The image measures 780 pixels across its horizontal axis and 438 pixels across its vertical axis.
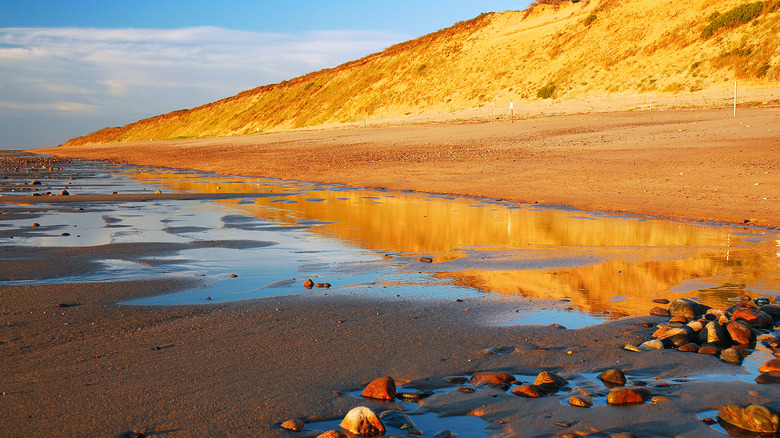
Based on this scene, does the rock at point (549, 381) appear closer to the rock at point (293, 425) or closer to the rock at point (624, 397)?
the rock at point (624, 397)

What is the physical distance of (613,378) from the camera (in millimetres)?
3479

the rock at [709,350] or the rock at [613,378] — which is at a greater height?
the rock at [613,378]

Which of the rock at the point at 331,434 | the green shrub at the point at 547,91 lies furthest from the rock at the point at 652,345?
the green shrub at the point at 547,91

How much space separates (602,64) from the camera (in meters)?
41.5

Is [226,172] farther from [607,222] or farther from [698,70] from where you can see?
[698,70]

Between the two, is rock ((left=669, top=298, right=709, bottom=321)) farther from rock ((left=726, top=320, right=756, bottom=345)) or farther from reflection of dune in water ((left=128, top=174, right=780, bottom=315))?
rock ((left=726, top=320, right=756, bottom=345))

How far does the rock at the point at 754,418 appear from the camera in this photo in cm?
288

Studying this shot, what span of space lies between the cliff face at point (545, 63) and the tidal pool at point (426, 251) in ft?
85.3

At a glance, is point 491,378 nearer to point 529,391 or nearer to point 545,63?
point 529,391

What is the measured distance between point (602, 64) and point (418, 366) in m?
41.3

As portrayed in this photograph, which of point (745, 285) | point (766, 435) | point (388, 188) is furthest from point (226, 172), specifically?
point (766, 435)

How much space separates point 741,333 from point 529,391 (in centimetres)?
166

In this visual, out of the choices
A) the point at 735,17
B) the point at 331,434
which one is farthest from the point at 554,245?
the point at 735,17

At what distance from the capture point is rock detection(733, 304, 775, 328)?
440 centimetres
